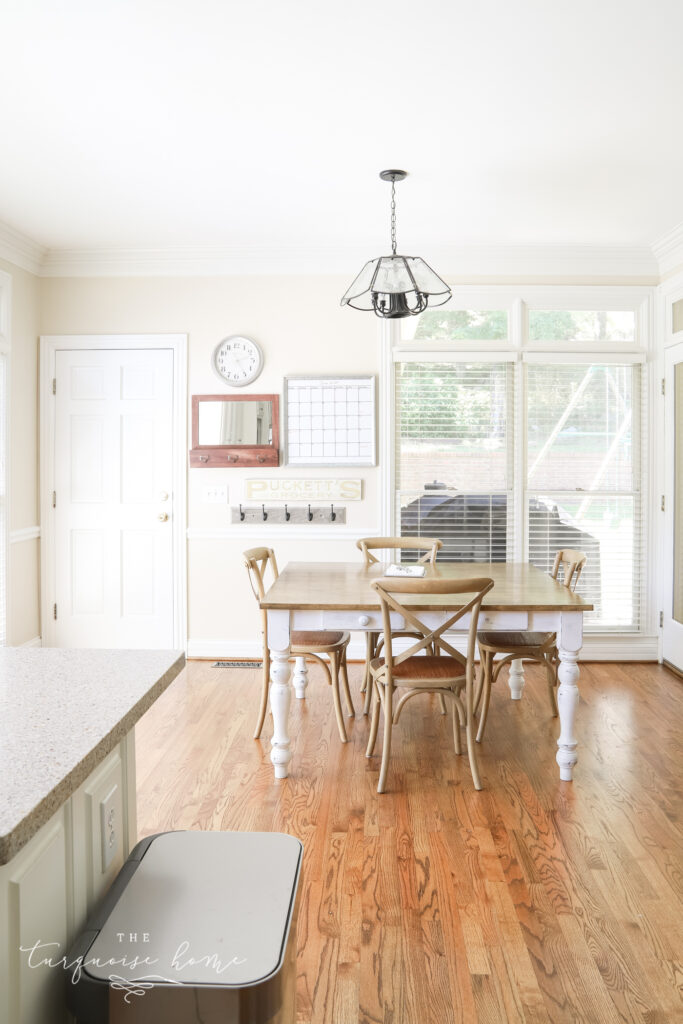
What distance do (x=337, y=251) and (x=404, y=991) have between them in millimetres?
4040

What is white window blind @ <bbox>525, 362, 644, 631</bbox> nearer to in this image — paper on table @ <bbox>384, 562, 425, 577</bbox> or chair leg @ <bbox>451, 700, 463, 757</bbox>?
paper on table @ <bbox>384, 562, 425, 577</bbox>

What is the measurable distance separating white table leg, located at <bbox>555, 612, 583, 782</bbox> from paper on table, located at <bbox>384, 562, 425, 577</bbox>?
2.60ft

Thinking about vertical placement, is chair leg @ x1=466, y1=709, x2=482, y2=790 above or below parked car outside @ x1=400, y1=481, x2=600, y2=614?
below

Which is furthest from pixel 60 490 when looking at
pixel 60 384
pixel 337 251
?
pixel 337 251

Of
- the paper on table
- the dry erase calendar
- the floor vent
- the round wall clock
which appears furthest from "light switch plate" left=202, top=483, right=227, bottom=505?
the paper on table

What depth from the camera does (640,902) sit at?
2.18 m

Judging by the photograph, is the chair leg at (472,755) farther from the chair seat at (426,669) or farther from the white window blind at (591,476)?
the white window blind at (591,476)

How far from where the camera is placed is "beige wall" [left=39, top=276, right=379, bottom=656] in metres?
4.79

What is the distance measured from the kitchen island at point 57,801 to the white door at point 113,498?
351 centimetres

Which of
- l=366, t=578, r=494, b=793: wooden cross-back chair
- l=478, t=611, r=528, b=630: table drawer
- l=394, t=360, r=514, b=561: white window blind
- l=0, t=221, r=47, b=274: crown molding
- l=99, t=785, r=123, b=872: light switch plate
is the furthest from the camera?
l=394, t=360, r=514, b=561: white window blind

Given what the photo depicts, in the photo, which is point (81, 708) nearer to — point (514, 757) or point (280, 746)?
point (280, 746)

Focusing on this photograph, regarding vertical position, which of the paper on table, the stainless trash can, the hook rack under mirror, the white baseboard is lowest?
the white baseboard

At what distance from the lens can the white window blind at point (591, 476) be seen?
189 inches

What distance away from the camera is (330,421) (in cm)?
480
